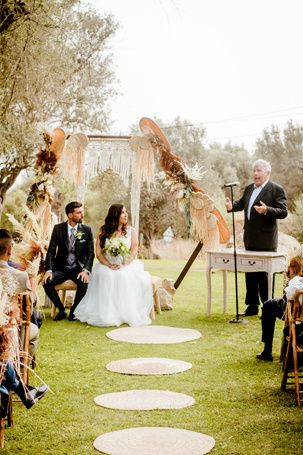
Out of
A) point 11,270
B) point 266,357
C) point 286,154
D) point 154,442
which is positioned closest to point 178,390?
point 154,442

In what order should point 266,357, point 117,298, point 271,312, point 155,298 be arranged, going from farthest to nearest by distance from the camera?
point 155,298
point 117,298
point 266,357
point 271,312

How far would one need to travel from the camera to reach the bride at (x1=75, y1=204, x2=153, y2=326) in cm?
881

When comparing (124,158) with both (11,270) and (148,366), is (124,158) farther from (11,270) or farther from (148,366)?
(11,270)

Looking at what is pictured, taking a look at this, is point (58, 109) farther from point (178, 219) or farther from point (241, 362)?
point (241, 362)

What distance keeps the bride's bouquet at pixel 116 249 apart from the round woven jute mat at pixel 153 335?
125cm

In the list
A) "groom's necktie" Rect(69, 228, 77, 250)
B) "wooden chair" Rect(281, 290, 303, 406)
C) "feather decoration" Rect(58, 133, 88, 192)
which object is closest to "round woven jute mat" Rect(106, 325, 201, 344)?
"groom's necktie" Rect(69, 228, 77, 250)

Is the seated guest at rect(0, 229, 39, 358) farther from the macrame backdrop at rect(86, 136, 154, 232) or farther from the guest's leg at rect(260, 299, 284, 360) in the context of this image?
the macrame backdrop at rect(86, 136, 154, 232)

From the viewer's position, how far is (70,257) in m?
9.34

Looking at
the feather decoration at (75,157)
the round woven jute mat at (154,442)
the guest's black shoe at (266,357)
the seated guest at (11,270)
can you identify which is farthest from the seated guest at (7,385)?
the feather decoration at (75,157)

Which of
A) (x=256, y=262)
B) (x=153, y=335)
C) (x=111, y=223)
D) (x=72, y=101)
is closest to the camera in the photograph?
Result: (x=153, y=335)

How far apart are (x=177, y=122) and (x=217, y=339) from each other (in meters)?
23.8

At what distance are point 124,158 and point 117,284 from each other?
2.37m

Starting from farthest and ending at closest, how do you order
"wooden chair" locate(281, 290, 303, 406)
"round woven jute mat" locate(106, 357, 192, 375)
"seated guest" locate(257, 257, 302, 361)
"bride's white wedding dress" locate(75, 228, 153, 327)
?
"bride's white wedding dress" locate(75, 228, 153, 327)
"round woven jute mat" locate(106, 357, 192, 375)
"seated guest" locate(257, 257, 302, 361)
"wooden chair" locate(281, 290, 303, 406)

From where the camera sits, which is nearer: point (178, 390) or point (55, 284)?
point (178, 390)
